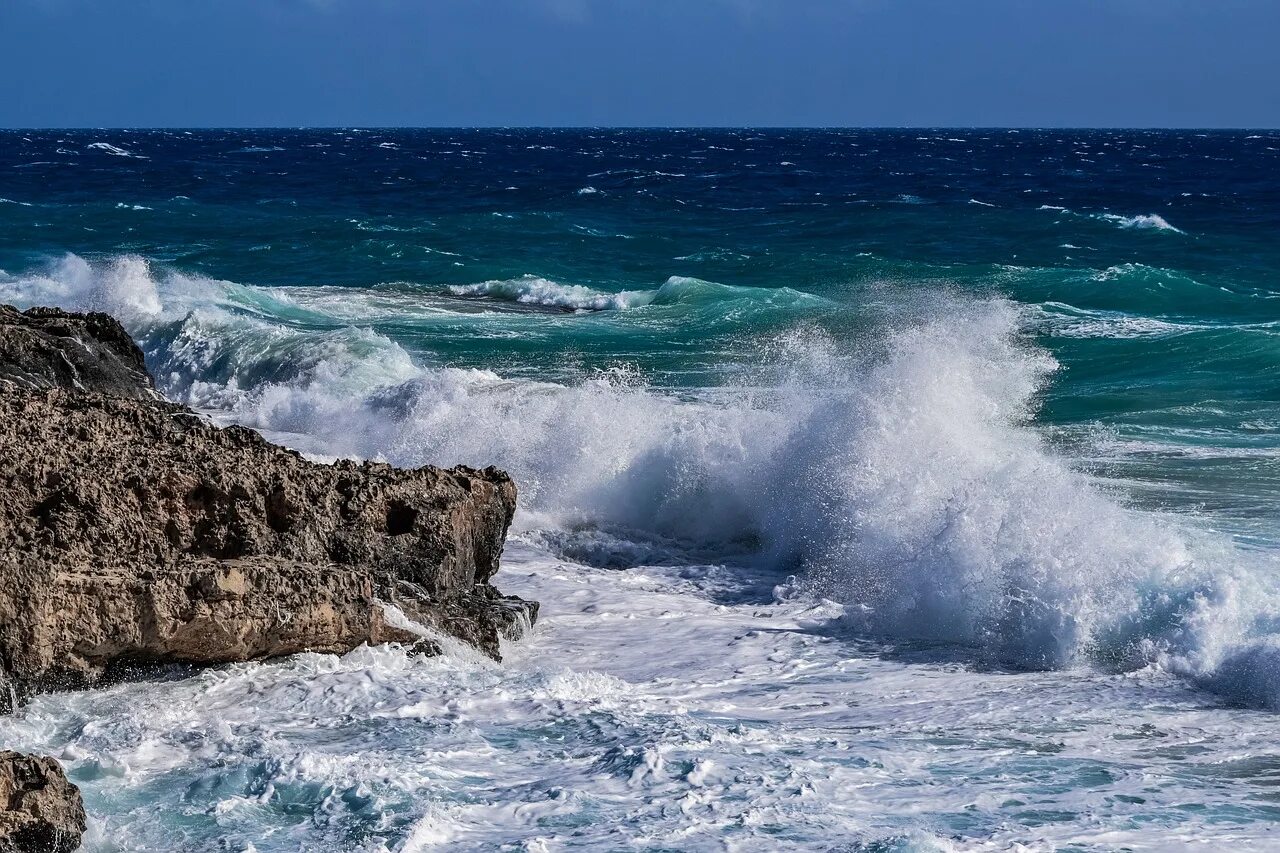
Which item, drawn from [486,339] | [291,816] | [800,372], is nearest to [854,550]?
[291,816]

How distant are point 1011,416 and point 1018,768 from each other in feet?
26.1

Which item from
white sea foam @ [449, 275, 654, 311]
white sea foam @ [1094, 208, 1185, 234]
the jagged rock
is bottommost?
the jagged rock

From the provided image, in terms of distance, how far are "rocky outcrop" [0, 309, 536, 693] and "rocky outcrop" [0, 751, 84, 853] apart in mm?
1097

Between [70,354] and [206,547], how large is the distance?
9.74 feet

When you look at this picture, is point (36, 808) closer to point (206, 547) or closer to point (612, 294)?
point (206, 547)

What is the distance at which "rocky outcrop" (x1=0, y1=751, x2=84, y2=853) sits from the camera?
388 centimetres

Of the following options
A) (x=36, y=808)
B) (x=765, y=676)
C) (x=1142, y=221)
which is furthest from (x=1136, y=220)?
(x=36, y=808)

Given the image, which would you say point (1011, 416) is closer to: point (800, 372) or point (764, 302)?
point (800, 372)

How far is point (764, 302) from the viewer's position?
20844 mm

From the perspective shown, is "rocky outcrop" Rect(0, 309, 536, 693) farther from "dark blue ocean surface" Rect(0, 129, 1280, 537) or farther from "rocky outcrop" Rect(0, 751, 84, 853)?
"dark blue ocean surface" Rect(0, 129, 1280, 537)

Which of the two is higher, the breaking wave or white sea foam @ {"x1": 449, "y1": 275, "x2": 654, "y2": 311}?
white sea foam @ {"x1": 449, "y1": 275, "x2": 654, "y2": 311}

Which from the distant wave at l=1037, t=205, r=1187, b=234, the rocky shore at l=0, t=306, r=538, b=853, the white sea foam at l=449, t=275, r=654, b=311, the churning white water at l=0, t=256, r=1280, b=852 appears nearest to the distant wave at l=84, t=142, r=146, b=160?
the distant wave at l=1037, t=205, r=1187, b=234

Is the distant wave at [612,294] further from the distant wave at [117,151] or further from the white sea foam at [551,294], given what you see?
the distant wave at [117,151]

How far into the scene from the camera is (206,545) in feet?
18.5
